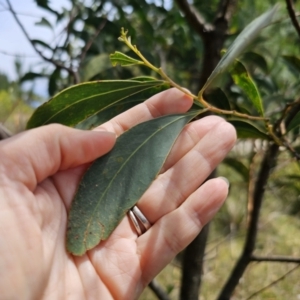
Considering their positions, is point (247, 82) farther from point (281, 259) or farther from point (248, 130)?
point (281, 259)

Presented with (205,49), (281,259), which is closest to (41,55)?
(205,49)

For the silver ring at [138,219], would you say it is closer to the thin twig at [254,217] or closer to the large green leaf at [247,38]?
the thin twig at [254,217]

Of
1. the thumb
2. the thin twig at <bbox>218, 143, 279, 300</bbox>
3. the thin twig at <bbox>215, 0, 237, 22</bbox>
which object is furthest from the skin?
the thin twig at <bbox>215, 0, 237, 22</bbox>

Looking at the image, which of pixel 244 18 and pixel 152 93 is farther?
pixel 244 18

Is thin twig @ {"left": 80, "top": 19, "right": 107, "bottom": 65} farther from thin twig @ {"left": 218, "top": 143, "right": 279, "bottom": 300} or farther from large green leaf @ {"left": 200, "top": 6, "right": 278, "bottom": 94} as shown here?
large green leaf @ {"left": 200, "top": 6, "right": 278, "bottom": 94}

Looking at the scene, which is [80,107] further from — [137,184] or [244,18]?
[244,18]

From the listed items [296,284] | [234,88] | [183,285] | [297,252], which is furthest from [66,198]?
[297,252]
